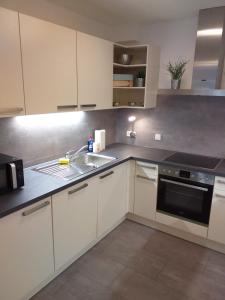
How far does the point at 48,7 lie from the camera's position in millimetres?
2201

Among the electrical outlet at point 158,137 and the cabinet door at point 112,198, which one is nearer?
the cabinet door at point 112,198

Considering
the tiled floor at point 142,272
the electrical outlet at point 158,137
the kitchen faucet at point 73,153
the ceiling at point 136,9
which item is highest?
the ceiling at point 136,9

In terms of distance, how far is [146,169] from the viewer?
A: 2.70m

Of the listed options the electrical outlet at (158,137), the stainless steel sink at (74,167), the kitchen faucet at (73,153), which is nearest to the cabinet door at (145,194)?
the stainless steel sink at (74,167)

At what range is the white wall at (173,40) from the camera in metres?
2.71

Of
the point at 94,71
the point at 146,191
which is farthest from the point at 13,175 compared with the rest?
the point at 146,191

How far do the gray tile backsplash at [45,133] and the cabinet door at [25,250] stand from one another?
0.68 metres

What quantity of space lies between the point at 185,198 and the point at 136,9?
6.89 feet

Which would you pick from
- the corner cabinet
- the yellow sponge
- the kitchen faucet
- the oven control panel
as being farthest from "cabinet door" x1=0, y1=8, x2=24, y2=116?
the oven control panel

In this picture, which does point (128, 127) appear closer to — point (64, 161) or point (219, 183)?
point (64, 161)

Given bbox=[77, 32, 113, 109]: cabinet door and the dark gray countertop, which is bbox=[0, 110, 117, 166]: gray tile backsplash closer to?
the dark gray countertop

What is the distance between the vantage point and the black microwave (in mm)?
1644

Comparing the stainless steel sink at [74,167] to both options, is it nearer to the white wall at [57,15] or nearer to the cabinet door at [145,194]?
the cabinet door at [145,194]

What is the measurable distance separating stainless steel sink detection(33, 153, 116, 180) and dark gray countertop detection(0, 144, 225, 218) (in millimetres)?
80
